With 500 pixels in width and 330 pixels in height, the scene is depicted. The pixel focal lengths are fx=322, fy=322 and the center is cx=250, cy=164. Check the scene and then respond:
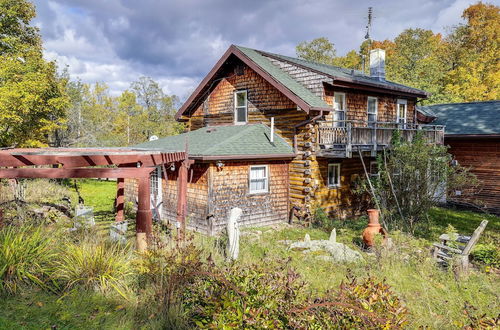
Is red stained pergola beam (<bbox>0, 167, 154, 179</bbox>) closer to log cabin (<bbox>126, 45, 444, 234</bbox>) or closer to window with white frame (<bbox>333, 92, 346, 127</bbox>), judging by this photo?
log cabin (<bbox>126, 45, 444, 234</bbox>)

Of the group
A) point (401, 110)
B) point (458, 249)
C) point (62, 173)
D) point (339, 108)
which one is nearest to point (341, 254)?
point (458, 249)

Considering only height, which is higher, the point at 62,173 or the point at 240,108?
the point at 240,108

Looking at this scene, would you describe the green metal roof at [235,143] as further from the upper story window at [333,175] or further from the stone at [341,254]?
the stone at [341,254]

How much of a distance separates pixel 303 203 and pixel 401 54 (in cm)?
3171

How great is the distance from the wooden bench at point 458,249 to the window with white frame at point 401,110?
10.5 meters

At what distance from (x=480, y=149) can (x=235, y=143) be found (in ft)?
45.2

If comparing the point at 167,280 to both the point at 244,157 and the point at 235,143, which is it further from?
the point at 235,143

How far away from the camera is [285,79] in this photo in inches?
589

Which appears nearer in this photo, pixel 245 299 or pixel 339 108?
pixel 245 299

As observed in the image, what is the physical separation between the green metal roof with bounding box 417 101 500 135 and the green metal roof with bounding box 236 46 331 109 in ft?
30.8

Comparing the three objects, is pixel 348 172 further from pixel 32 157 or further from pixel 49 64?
pixel 49 64

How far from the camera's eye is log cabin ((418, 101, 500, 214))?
55.4ft

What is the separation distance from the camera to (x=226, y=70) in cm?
1750

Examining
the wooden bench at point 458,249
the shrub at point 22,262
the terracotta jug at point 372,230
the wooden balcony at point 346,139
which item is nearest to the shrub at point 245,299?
the shrub at point 22,262
